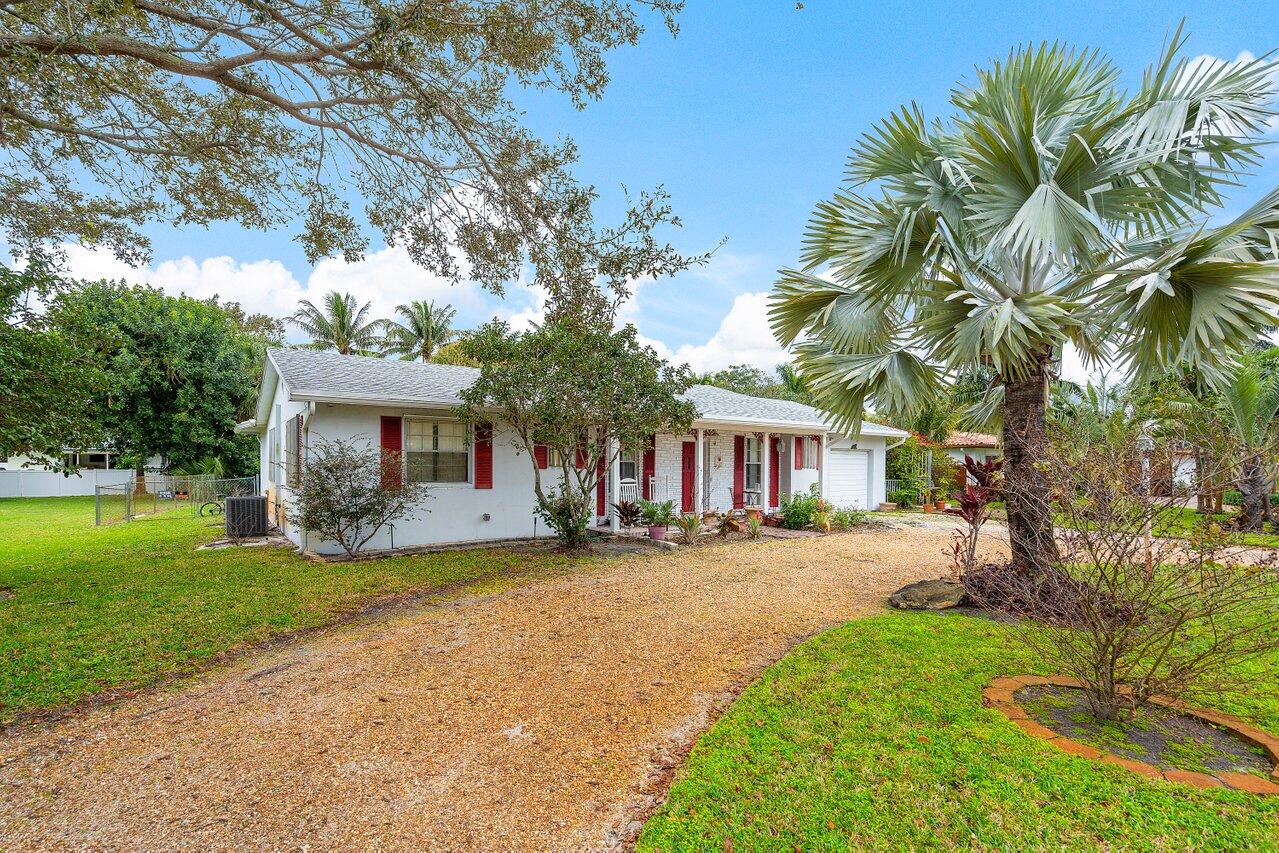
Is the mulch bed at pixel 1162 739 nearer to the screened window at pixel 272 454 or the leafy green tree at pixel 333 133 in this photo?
the leafy green tree at pixel 333 133

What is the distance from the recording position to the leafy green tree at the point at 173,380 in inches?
884

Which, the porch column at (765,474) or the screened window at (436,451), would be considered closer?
the screened window at (436,451)

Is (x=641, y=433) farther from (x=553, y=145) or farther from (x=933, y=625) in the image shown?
(x=933, y=625)

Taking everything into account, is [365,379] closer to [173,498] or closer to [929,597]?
[929,597]

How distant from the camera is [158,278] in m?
25.0

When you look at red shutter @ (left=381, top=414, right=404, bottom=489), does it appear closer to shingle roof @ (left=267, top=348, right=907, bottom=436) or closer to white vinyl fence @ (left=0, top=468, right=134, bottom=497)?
shingle roof @ (left=267, top=348, right=907, bottom=436)

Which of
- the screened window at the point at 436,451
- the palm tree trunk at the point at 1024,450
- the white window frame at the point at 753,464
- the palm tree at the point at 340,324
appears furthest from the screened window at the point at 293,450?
the palm tree at the point at 340,324

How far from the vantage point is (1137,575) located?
350 cm

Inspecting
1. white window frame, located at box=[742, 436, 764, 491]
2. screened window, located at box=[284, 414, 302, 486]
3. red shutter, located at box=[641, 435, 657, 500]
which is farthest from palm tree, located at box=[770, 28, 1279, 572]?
screened window, located at box=[284, 414, 302, 486]

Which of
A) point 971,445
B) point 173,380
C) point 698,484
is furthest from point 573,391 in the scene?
point 971,445

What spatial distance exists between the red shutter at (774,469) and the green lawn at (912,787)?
1248 centimetres

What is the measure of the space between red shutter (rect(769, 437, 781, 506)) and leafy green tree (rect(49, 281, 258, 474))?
21309 mm

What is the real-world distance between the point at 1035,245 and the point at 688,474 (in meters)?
10.6

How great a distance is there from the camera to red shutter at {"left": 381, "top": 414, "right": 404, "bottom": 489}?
10.3 meters
